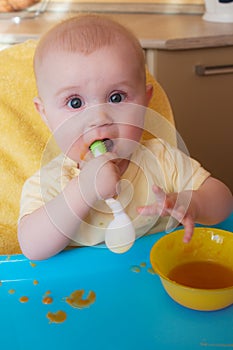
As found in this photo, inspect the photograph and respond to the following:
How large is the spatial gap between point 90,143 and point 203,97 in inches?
44.4

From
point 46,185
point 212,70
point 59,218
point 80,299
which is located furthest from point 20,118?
point 212,70

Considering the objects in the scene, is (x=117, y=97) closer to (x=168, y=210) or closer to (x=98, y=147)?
(x=98, y=147)

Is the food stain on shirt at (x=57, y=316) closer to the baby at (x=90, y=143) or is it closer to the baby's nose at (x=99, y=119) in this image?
the baby at (x=90, y=143)

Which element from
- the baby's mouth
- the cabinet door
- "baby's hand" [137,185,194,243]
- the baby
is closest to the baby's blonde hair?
the baby

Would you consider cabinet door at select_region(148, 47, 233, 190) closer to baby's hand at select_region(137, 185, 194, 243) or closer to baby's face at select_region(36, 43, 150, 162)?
baby's face at select_region(36, 43, 150, 162)

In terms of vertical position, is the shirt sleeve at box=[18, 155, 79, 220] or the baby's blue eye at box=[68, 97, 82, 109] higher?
the baby's blue eye at box=[68, 97, 82, 109]

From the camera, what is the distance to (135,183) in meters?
0.95

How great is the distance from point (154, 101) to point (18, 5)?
1167mm

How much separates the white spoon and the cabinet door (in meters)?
0.96

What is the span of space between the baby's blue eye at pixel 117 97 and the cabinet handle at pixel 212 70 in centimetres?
98

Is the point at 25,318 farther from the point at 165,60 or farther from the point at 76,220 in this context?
the point at 165,60

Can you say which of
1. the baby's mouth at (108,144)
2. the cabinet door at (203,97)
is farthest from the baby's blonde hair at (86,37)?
the cabinet door at (203,97)

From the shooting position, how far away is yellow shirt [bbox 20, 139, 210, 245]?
0.90 meters

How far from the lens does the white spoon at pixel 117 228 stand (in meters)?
0.77
